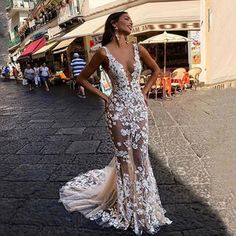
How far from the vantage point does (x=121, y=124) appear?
3.16 meters

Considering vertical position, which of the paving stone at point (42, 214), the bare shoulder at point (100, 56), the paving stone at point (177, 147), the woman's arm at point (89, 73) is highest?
the bare shoulder at point (100, 56)

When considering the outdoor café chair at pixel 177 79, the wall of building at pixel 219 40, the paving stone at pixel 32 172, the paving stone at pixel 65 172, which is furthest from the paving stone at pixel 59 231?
the wall of building at pixel 219 40

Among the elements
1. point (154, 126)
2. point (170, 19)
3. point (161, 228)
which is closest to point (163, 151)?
point (154, 126)

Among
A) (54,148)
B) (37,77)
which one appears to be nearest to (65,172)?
(54,148)

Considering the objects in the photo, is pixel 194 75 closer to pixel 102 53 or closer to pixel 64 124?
pixel 64 124

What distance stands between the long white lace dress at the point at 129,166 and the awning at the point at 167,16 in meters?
10.1

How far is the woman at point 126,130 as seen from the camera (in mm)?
3088

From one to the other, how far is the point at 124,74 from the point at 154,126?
15.3 ft

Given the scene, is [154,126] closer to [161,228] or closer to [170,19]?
[161,228]

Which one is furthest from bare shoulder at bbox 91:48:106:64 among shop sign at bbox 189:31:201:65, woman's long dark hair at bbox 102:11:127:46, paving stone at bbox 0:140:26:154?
shop sign at bbox 189:31:201:65

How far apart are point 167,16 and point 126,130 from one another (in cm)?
1096

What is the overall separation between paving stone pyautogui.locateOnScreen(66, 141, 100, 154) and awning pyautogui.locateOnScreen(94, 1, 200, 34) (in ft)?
24.3

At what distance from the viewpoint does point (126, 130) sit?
3.18 metres

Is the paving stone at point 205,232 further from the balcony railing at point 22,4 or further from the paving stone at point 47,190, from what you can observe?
the balcony railing at point 22,4
